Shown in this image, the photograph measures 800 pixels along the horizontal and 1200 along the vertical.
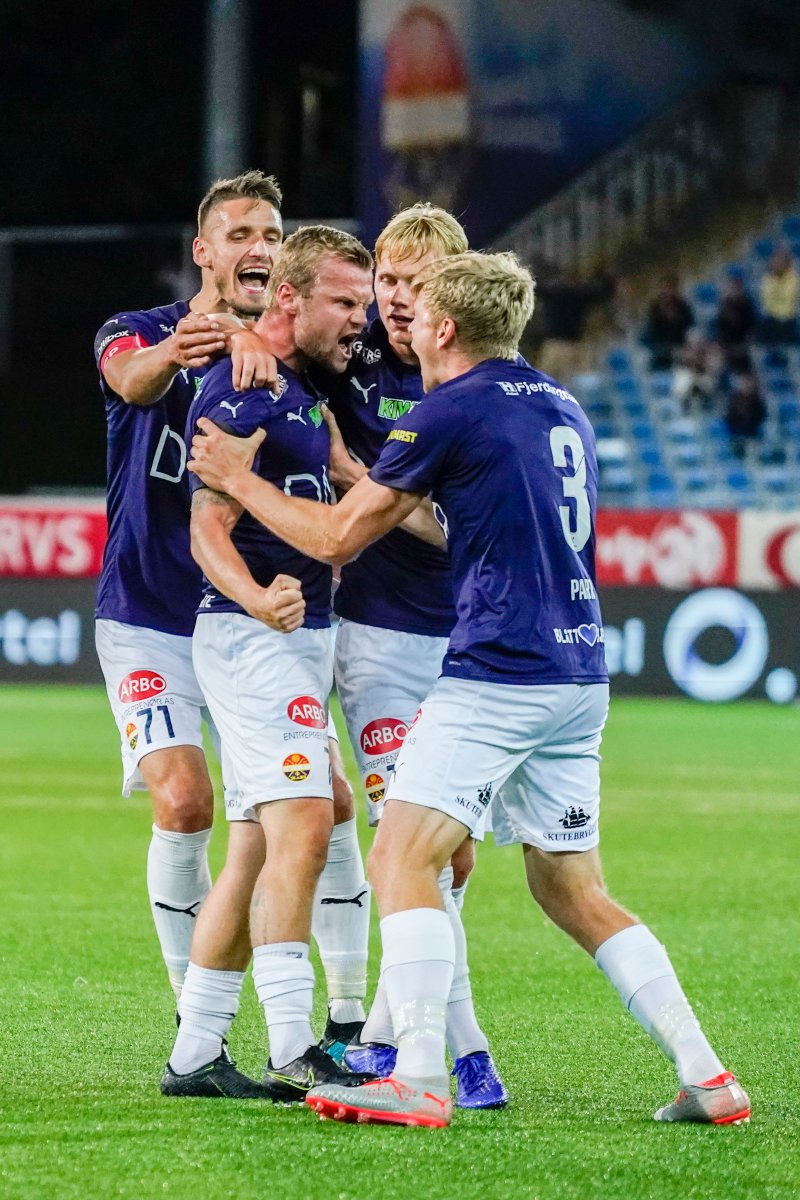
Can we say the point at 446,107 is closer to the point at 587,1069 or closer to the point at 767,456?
the point at 767,456

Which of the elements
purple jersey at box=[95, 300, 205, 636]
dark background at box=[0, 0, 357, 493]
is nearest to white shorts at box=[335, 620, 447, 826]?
purple jersey at box=[95, 300, 205, 636]

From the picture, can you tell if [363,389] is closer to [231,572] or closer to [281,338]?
[281,338]

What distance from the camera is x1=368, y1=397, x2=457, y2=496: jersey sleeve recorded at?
4.24 meters

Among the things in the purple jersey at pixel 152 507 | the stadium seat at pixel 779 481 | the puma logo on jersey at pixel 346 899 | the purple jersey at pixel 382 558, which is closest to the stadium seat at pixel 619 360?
the stadium seat at pixel 779 481

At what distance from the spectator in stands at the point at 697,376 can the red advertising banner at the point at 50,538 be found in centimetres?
737

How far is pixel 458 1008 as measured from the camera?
4730 mm

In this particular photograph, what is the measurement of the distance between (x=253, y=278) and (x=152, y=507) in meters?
0.73

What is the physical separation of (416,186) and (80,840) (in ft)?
43.1

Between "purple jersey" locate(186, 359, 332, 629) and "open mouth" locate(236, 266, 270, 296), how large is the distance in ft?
1.91

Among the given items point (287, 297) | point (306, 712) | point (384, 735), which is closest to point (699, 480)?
point (384, 735)

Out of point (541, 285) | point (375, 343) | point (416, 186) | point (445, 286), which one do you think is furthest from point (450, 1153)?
point (541, 285)

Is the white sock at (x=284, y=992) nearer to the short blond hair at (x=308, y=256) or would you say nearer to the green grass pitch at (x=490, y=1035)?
the green grass pitch at (x=490, y=1035)

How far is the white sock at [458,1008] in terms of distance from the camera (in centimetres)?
467

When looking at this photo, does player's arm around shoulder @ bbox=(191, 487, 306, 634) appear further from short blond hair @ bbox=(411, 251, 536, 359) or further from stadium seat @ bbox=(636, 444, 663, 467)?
stadium seat @ bbox=(636, 444, 663, 467)
